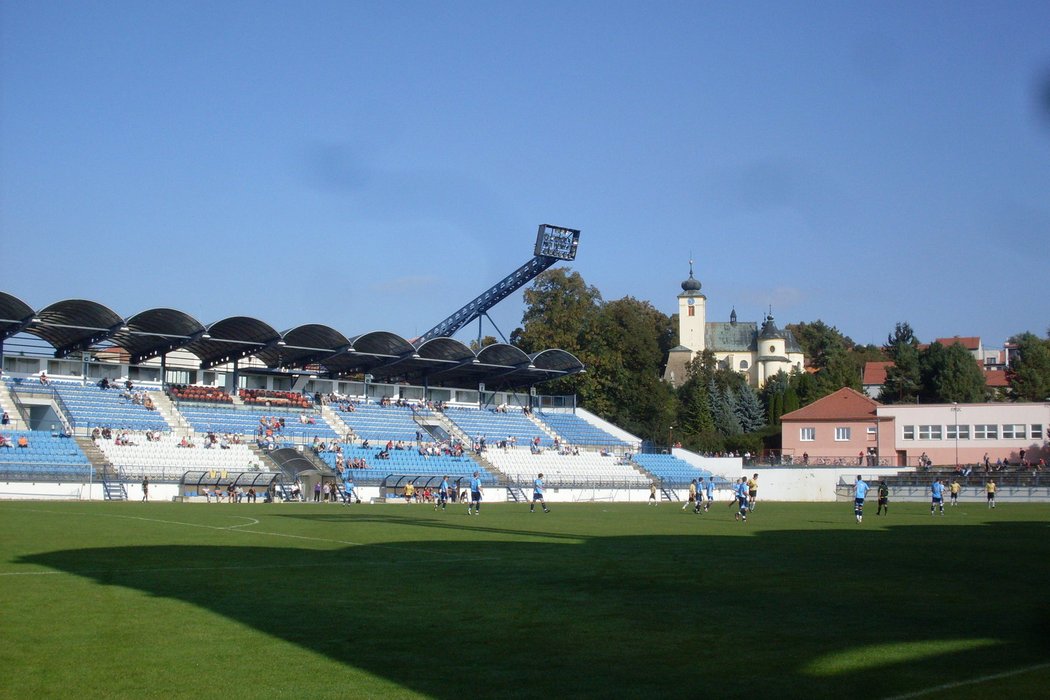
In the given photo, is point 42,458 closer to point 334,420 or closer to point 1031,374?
point 334,420

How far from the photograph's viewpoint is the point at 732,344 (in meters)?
182

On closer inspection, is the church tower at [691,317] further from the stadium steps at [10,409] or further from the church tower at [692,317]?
the stadium steps at [10,409]

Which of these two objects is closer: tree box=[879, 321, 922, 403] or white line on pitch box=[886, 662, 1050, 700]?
white line on pitch box=[886, 662, 1050, 700]

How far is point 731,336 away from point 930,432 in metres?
101

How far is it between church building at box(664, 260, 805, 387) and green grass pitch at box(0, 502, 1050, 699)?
12869 centimetres


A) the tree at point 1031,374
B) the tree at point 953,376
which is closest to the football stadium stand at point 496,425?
the tree at point 953,376

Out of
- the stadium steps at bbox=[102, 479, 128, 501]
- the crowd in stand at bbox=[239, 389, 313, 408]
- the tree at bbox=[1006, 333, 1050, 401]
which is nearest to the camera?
the stadium steps at bbox=[102, 479, 128, 501]

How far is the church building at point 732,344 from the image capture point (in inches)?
6309

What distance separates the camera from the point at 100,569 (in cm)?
1816

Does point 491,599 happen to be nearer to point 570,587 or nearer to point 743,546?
point 570,587

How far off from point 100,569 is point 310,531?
461 inches

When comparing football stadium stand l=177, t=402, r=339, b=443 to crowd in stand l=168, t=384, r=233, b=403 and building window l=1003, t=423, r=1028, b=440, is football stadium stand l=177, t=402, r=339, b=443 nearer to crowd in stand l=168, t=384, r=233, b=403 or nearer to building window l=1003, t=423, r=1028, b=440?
crowd in stand l=168, t=384, r=233, b=403

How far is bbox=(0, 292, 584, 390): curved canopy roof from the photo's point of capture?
62.2 m

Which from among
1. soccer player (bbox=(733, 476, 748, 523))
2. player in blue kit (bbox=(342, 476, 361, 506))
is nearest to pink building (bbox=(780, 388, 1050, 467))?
player in blue kit (bbox=(342, 476, 361, 506))
